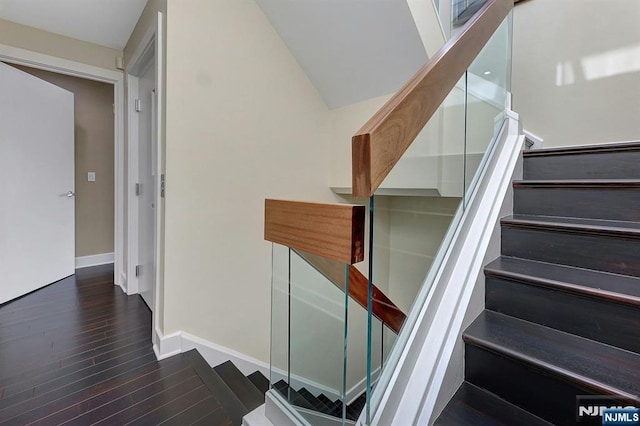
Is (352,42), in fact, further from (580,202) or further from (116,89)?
(116,89)

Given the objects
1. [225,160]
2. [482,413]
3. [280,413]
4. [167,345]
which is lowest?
[167,345]

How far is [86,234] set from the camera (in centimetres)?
357

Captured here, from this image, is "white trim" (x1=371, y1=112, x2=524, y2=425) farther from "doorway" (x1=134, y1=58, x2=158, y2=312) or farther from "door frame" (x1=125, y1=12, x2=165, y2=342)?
"doorway" (x1=134, y1=58, x2=158, y2=312)

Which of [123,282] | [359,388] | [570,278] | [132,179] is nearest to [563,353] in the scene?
[570,278]

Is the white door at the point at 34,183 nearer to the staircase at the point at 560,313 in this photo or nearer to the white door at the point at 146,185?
the white door at the point at 146,185

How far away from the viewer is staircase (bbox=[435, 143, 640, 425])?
77 cm

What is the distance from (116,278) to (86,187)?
141cm

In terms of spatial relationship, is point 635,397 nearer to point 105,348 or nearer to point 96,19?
point 105,348

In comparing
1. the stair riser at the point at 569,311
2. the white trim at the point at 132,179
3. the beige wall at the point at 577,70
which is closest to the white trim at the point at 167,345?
the white trim at the point at 132,179

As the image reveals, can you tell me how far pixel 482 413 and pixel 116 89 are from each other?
352cm

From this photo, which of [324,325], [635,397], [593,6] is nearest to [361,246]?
[324,325]

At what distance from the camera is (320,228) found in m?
0.76

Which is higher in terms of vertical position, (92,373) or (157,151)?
(157,151)

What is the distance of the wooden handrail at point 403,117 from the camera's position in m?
0.65
